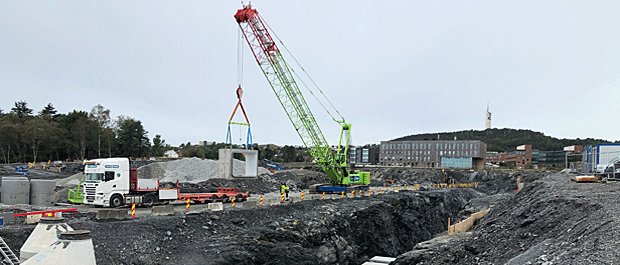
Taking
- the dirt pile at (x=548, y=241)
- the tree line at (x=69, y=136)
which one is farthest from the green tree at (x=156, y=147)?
the dirt pile at (x=548, y=241)

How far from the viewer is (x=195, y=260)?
1470 centimetres

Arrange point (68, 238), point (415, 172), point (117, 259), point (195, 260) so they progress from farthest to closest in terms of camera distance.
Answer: point (415, 172), point (195, 260), point (117, 259), point (68, 238)

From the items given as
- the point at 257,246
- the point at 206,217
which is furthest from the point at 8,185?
the point at 257,246

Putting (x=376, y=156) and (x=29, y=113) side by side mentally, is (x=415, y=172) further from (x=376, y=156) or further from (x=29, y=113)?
(x=29, y=113)

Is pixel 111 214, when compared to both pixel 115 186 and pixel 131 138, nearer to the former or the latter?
pixel 115 186

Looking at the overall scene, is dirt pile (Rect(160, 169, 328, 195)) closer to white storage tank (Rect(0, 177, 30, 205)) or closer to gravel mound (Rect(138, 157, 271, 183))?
gravel mound (Rect(138, 157, 271, 183))

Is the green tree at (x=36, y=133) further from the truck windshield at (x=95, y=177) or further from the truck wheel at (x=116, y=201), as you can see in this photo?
the truck wheel at (x=116, y=201)

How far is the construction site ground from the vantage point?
10.5 meters

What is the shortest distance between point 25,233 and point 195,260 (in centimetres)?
615

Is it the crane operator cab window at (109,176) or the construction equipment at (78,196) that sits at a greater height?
the crane operator cab window at (109,176)

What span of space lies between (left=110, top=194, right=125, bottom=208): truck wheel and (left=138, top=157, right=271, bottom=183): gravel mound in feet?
72.7

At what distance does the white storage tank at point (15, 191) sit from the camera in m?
19.2

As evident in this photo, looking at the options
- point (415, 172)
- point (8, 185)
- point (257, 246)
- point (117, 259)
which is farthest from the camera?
point (415, 172)

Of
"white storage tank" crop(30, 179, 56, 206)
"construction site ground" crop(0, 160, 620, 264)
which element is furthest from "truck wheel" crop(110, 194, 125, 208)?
"white storage tank" crop(30, 179, 56, 206)
